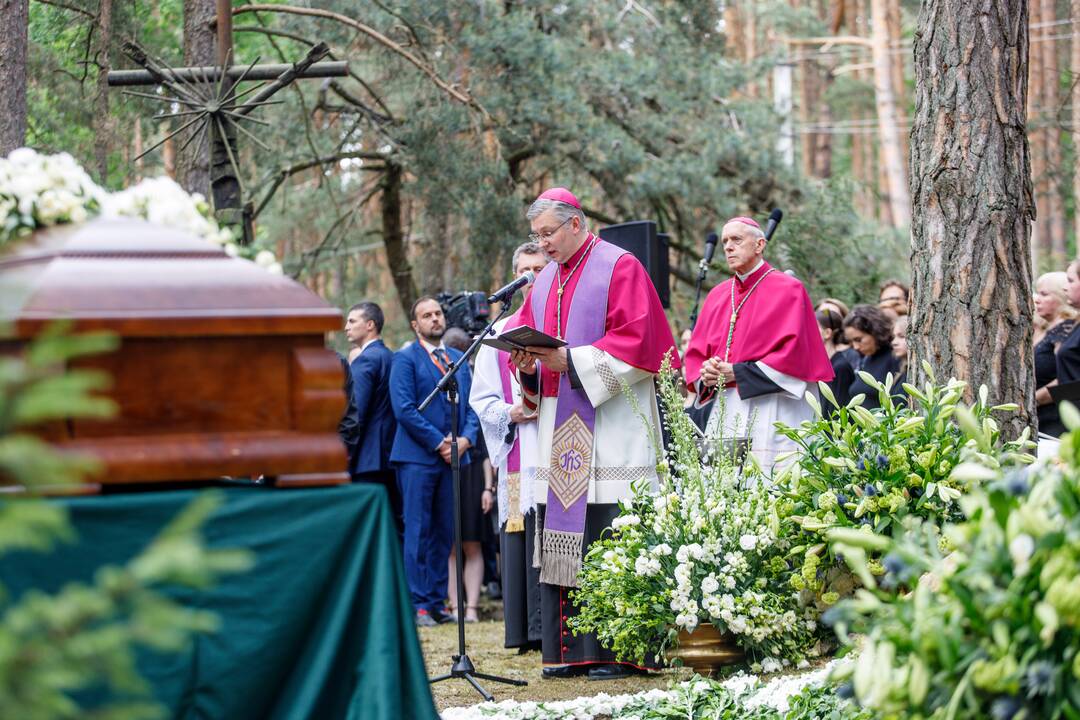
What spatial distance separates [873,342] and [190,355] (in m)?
5.91

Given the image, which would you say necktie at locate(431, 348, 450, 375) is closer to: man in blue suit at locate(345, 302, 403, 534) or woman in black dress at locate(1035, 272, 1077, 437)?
man in blue suit at locate(345, 302, 403, 534)

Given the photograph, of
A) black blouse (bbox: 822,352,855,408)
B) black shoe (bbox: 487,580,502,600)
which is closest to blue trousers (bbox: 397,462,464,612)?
black shoe (bbox: 487,580,502,600)

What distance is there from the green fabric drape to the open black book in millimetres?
2737

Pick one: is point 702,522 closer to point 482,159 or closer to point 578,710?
point 578,710

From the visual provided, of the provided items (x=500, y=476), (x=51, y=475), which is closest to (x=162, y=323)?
(x=51, y=475)

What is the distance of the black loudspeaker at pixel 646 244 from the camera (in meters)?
7.61

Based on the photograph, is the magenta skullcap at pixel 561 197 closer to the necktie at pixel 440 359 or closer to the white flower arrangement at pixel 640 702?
the white flower arrangement at pixel 640 702

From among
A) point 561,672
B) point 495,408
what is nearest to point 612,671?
point 561,672

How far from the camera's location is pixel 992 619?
7.33 ft

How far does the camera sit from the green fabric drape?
2385 millimetres

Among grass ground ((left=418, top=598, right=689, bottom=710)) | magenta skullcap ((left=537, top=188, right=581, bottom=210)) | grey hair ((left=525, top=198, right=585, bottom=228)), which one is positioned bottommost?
grass ground ((left=418, top=598, right=689, bottom=710))

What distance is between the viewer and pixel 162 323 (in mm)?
2404

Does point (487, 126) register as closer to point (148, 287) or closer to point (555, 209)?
point (555, 209)

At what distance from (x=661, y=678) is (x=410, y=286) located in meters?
9.85
